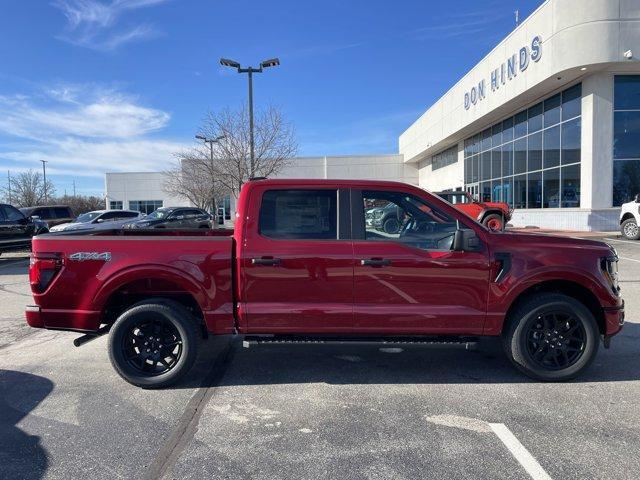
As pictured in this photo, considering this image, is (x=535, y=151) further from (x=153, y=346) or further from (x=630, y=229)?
(x=153, y=346)

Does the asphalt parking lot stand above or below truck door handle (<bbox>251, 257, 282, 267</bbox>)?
below

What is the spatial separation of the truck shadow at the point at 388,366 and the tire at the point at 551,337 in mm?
181

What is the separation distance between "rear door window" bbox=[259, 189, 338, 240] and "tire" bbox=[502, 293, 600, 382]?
1901 mm

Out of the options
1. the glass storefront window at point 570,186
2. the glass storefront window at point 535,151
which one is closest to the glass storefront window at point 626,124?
the glass storefront window at point 570,186

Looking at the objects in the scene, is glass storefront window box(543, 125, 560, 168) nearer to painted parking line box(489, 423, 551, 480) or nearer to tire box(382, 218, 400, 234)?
tire box(382, 218, 400, 234)

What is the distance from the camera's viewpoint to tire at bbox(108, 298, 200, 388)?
14.6 ft

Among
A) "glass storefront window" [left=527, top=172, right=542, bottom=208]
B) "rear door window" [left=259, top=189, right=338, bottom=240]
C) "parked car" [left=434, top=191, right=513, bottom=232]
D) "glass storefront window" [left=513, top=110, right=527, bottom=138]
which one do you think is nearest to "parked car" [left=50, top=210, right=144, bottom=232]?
"parked car" [left=434, top=191, right=513, bottom=232]

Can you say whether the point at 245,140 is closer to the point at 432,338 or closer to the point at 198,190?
the point at 198,190

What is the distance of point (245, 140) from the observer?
25.7 m

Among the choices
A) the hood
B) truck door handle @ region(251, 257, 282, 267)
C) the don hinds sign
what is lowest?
truck door handle @ region(251, 257, 282, 267)

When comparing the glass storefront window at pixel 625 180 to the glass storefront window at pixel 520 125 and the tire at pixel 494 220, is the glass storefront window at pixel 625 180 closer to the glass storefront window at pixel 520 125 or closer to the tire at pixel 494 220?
the tire at pixel 494 220

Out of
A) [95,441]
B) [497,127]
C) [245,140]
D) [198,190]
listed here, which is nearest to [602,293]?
[95,441]

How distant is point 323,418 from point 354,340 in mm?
843

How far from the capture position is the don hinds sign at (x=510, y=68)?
21297 millimetres
